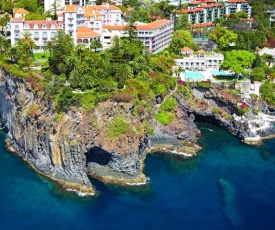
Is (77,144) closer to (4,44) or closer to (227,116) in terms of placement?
(227,116)

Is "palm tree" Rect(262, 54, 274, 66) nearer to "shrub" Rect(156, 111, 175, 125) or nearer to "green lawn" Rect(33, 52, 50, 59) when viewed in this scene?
"shrub" Rect(156, 111, 175, 125)

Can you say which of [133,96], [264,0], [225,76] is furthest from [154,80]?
[264,0]

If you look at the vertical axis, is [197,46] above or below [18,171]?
above

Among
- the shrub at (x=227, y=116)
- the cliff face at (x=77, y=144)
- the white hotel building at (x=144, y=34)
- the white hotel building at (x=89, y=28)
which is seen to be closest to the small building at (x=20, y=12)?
the white hotel building at (x=89, y=28)

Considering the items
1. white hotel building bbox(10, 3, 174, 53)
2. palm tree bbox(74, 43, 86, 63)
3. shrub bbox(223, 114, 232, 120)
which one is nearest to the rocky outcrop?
shrub bbox(223, 114, 232, 120)

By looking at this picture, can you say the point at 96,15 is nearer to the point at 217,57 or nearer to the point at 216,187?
the point at 217,57

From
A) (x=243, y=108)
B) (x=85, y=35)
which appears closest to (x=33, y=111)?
(x=85, y=35)

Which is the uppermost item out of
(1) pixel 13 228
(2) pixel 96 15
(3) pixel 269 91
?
(2) pixel 96 15
